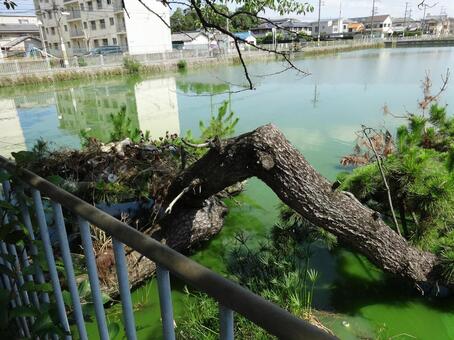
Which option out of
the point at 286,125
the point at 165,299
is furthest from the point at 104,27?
the point at 165,299

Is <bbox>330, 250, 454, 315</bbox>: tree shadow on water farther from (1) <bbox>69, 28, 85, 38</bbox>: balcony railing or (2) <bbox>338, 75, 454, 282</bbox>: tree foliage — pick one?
(1) <bbox>69, 28, 85, 38</bbox>: balcony railing

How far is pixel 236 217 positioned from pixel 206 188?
125 centimetres

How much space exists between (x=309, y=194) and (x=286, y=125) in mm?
5447

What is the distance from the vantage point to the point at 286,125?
768 cm

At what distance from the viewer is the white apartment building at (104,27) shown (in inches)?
1119

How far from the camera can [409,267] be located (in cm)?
250

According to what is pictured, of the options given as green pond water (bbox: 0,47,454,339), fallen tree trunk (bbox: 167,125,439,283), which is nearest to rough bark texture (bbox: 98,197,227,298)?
green pond water (bbox: 0,47,454,339)

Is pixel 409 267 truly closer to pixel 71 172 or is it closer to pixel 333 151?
pixel 71 172

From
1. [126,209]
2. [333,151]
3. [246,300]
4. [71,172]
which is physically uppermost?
[246,300]

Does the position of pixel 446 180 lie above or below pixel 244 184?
above

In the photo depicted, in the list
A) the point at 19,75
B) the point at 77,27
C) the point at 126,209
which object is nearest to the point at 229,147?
the point at 126,209

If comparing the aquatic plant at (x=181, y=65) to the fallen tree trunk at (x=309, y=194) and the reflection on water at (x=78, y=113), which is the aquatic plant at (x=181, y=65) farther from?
the fallen tree trunk at (x=309, y=194)

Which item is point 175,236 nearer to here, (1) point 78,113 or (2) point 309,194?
(2) point 309,194

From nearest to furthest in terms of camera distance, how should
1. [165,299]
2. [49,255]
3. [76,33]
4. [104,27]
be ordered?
[165,299], [49,255], [104,27], [76,33]
